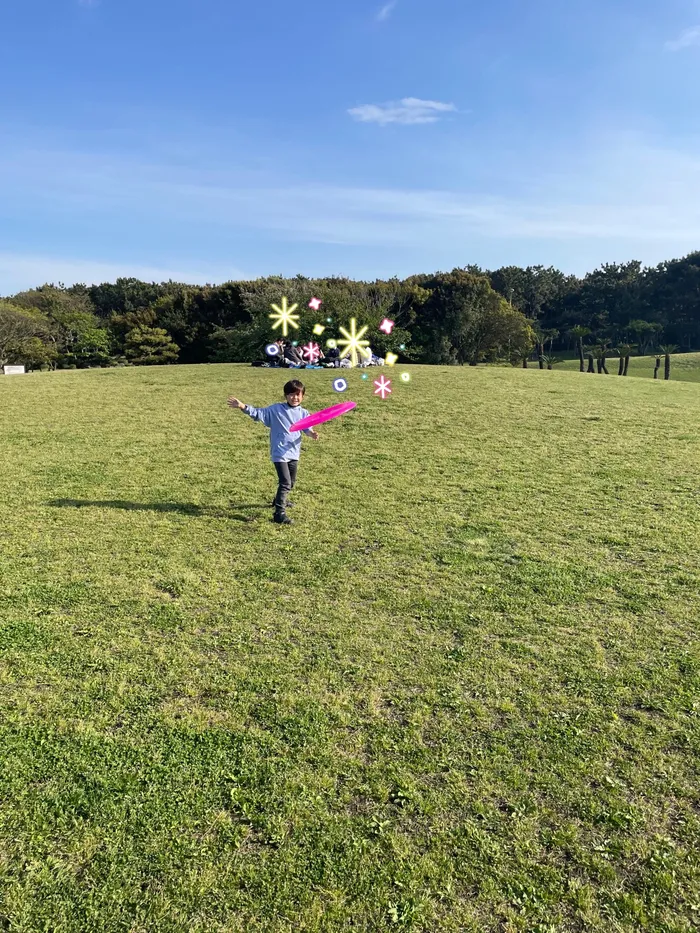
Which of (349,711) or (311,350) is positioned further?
(311,350)

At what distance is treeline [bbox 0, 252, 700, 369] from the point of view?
36.0 metres

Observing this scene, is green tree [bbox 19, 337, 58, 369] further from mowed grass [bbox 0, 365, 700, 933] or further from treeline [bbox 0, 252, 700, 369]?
mowed grass [bbox 0, 365, 700, 933]

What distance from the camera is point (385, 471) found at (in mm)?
9992

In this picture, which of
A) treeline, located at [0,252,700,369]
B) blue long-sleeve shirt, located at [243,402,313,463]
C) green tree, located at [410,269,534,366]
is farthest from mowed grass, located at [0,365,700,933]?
green tree, located at [410,269,534,366]

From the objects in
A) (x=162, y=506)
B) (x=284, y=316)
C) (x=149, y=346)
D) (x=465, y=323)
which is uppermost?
(x=465, y=323)

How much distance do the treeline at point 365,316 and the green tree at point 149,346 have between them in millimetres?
102

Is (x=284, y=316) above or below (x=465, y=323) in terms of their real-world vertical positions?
below

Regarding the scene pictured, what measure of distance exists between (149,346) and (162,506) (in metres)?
42.5

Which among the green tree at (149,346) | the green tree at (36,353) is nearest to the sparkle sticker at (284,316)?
the green tree at (149,346)

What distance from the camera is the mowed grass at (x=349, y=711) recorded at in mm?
2465

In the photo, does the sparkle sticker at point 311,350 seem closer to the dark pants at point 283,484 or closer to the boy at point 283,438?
the boy at point 283,438

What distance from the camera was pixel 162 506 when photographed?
7.90 meters

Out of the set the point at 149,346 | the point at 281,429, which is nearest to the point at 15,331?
the point at 149,346

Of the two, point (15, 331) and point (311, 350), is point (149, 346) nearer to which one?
point (15, 331)
